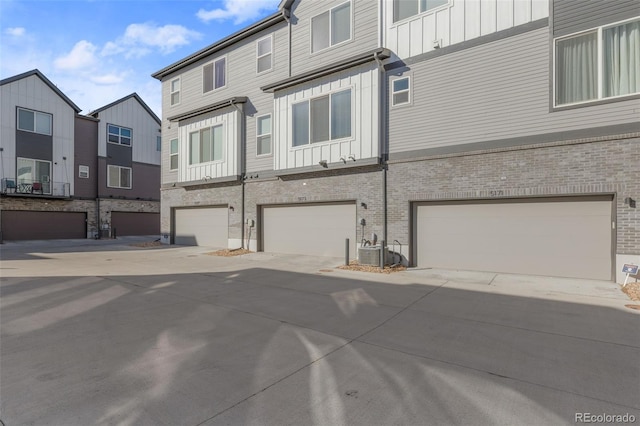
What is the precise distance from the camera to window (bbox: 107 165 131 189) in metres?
27.8

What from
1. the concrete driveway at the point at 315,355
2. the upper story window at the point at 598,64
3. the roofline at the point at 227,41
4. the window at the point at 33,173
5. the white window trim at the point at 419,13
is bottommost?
the concrete driveway at the point at 315,355

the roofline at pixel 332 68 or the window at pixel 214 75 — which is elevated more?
the window at pixel 214 75

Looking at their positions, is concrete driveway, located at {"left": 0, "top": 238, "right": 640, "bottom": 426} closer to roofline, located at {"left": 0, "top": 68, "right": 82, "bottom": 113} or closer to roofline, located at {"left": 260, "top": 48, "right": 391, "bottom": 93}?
roofline, located at {"left": 260, "top": 48, "right": 391, "bottom": 93}

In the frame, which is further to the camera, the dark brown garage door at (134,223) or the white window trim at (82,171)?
the dark brown garage door at (134,223)

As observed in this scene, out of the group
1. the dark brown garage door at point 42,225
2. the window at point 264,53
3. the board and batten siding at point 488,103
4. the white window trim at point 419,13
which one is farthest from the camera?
the dark brown garage door at point 42,225

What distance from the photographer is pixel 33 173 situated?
2359cm

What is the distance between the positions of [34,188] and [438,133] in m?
25.8

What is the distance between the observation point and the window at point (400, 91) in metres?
11.6

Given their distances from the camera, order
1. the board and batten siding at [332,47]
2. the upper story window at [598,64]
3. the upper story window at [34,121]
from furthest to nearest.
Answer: the upper story window at [34,121]
the board and batten siding at [332,47]
the upper story window at [598,64]

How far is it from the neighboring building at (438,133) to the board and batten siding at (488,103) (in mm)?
36

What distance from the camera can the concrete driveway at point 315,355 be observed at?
9.62 feet

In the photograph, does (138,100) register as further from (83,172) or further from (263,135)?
(263,135)

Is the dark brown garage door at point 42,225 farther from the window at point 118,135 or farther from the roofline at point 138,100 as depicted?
the roofline at point 138,100

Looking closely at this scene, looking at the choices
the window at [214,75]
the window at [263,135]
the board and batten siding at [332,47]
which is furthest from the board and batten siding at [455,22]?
the window at [214,75]
